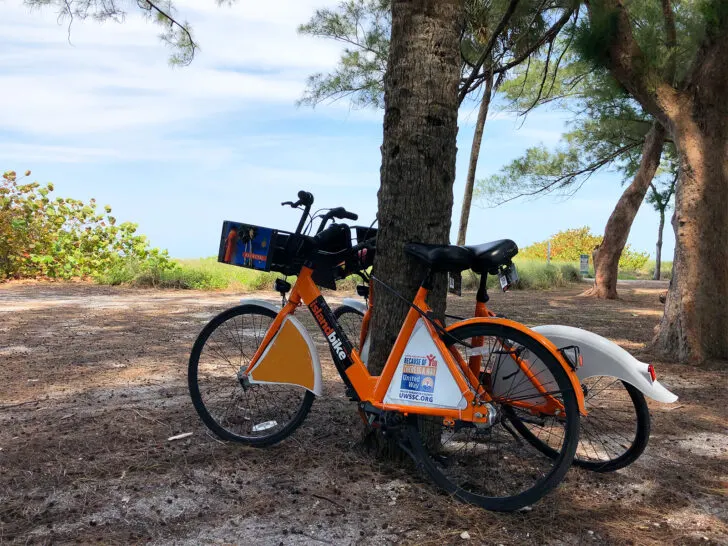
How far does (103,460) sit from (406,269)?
1712 millimetres

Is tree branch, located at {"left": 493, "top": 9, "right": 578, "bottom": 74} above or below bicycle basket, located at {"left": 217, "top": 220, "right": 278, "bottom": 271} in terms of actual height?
above

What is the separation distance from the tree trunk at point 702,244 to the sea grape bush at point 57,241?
9.55m

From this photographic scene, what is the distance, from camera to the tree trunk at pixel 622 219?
11297 millimetres

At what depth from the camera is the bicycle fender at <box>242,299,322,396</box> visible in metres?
3.14

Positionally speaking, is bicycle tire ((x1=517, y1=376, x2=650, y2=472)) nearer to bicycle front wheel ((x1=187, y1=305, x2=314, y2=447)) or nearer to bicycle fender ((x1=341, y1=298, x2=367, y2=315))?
bicycle fender ((x1=341, y1=298, x2=367, y2=315))

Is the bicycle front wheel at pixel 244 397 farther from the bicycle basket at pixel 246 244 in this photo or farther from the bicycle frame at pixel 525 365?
the bicycle frame at pixel 525 365

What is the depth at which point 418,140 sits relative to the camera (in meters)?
2.86

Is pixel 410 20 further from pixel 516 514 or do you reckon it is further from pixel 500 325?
pixel 516 514

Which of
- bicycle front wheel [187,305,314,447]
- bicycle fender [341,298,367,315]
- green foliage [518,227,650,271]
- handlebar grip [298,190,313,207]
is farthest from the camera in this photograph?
green foliage [518,227,650,271]

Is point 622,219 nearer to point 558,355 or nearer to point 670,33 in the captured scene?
point 670,33

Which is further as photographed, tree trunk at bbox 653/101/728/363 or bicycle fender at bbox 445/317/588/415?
tree trunk at bbox 653/101/728/363

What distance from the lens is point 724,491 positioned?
9.22 ft

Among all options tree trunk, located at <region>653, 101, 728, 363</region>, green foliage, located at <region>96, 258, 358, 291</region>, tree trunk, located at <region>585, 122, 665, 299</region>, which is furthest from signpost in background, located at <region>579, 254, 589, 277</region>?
tree trunk, located at <region>653, 101, 728, 363</region>

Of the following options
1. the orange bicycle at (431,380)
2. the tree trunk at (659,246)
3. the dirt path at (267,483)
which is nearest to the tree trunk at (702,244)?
the dirt path at (267,483)
